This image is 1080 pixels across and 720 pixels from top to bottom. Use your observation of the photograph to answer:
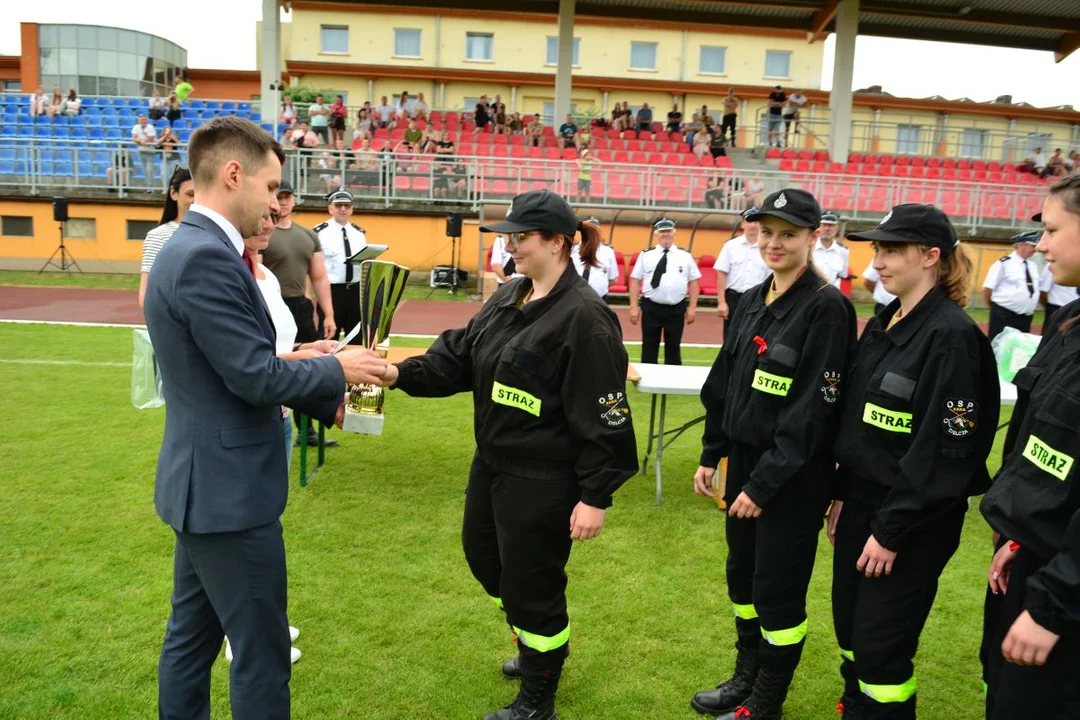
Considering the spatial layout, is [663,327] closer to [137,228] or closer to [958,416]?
[958,416]

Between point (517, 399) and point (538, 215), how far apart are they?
0.70m

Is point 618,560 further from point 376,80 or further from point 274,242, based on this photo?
point 376,80

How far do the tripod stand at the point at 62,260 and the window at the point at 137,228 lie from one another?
4.41 feet

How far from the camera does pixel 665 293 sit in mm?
9328

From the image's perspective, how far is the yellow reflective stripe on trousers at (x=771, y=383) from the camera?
10.1 feet

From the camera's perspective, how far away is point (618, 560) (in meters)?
4.91

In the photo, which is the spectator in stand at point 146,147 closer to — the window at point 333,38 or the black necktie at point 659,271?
the black necktie at point 659,271

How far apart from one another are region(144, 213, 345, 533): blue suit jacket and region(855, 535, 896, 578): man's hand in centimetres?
185

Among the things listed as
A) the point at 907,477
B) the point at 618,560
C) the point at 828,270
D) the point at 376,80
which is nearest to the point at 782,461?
the point at 907,477

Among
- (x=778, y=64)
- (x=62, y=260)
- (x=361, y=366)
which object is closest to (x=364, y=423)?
(x=361, y=366)

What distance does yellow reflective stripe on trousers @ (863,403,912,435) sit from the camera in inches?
109

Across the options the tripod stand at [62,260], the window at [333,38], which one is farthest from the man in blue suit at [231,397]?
the window at [333,38]

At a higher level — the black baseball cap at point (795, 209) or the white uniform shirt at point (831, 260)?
the black baseball cap at point (795, 209)

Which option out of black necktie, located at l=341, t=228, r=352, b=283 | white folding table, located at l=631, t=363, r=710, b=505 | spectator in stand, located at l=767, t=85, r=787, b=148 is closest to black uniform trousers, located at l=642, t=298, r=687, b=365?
white folding table, located at l=631, t=363, r=710, b=505
